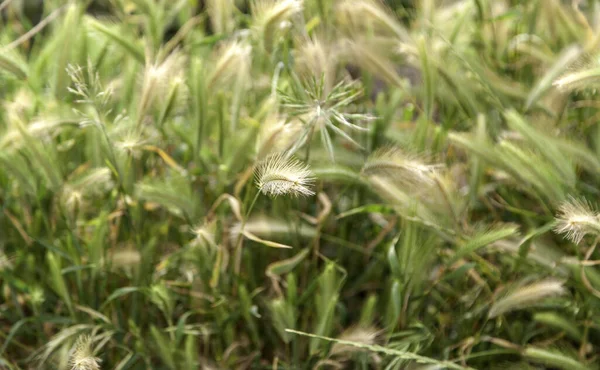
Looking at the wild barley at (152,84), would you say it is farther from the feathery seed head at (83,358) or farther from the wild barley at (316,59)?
the feathery seed head at (83,358)

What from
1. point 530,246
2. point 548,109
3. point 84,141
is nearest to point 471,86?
point 548,109

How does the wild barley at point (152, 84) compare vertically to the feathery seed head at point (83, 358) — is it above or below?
above

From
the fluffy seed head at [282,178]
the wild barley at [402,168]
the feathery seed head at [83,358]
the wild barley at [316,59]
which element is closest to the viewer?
the fluffy seed head at [282,178]

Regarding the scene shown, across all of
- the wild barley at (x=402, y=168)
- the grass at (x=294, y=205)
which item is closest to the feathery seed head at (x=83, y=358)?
the grass at (x=294, y=205)

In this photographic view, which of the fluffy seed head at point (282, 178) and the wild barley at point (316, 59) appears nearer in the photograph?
the fluffy seed head at point (282, 178)

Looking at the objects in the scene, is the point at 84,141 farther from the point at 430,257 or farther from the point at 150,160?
the point at 430,257

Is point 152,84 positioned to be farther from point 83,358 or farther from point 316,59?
point 83,358
